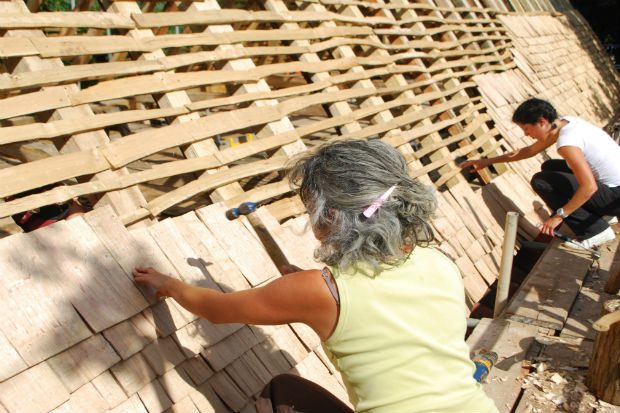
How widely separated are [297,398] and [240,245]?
986 millimetres

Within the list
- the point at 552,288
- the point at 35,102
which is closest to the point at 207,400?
the point at 35,102

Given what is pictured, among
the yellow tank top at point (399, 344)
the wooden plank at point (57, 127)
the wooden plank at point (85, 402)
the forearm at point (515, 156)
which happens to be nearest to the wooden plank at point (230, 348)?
the wooden plank at point (85, 402)

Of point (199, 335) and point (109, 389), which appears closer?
point (109, 389)

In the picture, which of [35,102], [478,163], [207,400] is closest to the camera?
[207,400]

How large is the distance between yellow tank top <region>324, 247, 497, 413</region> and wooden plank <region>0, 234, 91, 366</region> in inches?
36.7

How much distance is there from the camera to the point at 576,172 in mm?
4559

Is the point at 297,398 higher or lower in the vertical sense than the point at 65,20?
lower

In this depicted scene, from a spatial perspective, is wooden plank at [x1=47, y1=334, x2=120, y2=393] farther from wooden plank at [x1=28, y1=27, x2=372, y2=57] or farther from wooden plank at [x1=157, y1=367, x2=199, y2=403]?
wooden plank at [x1=28, y1=27, x2=372, y2=57]

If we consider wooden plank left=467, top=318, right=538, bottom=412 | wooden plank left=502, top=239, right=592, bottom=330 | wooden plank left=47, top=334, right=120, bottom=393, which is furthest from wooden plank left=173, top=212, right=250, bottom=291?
wooden plank left=502, top=239, right=592, bottom=330

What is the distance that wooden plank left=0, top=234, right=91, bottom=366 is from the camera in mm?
2107

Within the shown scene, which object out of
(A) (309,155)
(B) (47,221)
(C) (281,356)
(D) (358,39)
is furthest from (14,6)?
(D) (358,39)

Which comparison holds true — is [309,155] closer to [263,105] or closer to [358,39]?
[263,105]

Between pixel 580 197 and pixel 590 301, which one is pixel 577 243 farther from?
pixel 590 301

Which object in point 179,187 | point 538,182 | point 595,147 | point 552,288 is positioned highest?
point 179,187
